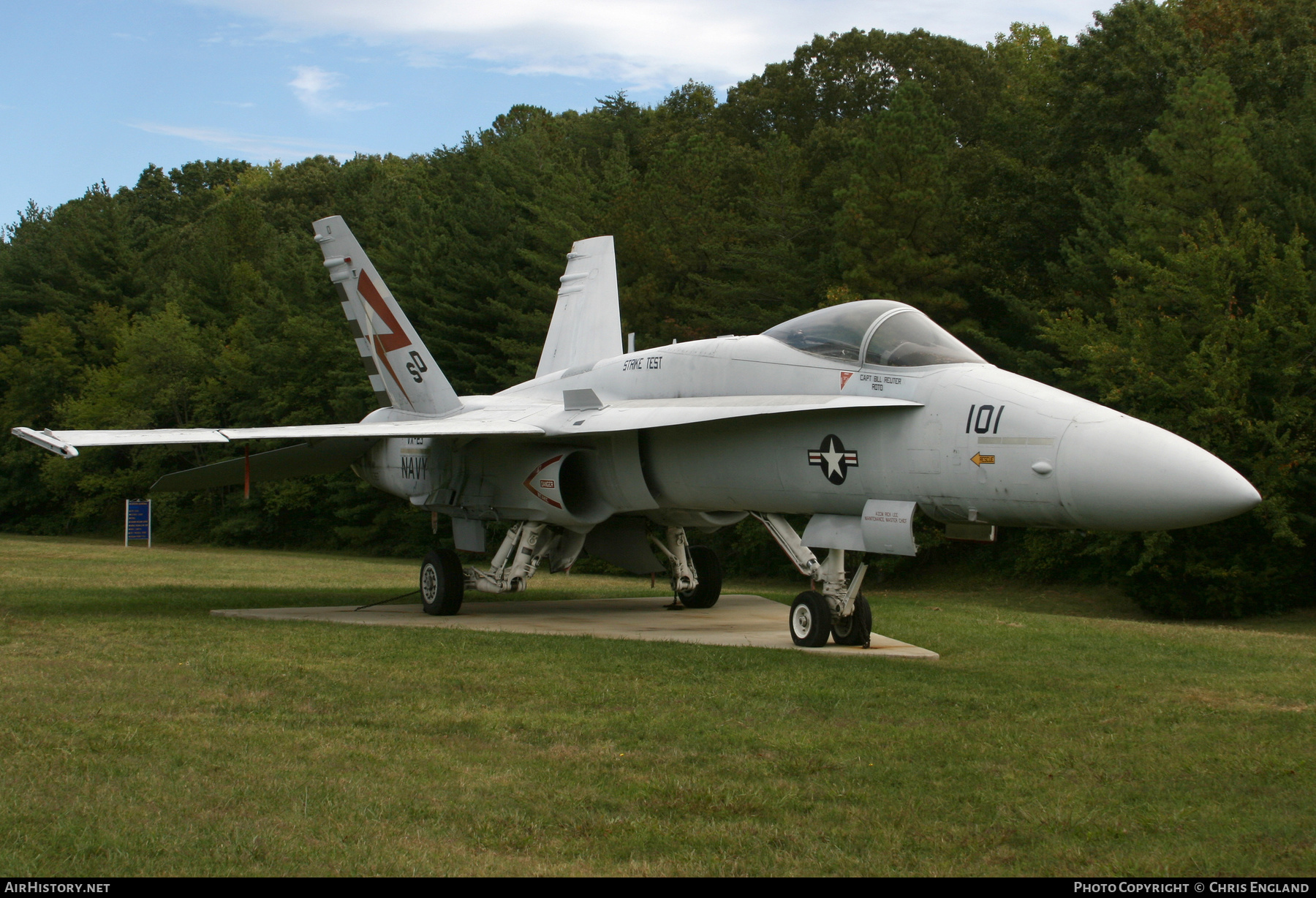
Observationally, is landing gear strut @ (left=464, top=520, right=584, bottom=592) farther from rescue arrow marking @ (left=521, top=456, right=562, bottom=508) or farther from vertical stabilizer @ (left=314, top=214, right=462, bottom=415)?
vertical stabilizer @ (left=314, top=214, right=462, bottom=415)

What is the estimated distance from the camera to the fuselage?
7.52 m

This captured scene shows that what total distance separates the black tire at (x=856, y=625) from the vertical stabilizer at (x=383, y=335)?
646 centimetres

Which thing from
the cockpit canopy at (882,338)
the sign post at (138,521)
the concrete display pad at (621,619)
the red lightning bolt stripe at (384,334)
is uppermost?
the red lightning bolt stripe at (384,334)

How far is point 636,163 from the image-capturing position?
55188 millimetres

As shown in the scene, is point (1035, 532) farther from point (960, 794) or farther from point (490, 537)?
point (960, 794)

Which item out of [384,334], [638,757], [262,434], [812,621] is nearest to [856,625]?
[812,621]

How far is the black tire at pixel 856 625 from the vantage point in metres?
9.98

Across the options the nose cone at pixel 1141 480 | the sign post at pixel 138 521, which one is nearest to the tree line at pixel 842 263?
the sign post at pixel 138 521

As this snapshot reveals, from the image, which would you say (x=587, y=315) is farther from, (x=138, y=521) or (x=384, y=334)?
(x=138, y=521)

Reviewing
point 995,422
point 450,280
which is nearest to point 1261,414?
point 995,422

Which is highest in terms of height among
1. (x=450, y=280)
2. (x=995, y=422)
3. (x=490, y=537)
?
(x=450, y=280)

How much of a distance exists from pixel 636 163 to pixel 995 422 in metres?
49.0

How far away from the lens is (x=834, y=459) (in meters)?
9.54

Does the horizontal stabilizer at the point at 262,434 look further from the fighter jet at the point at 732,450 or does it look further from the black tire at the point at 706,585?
the black tire at the point at 706,585
